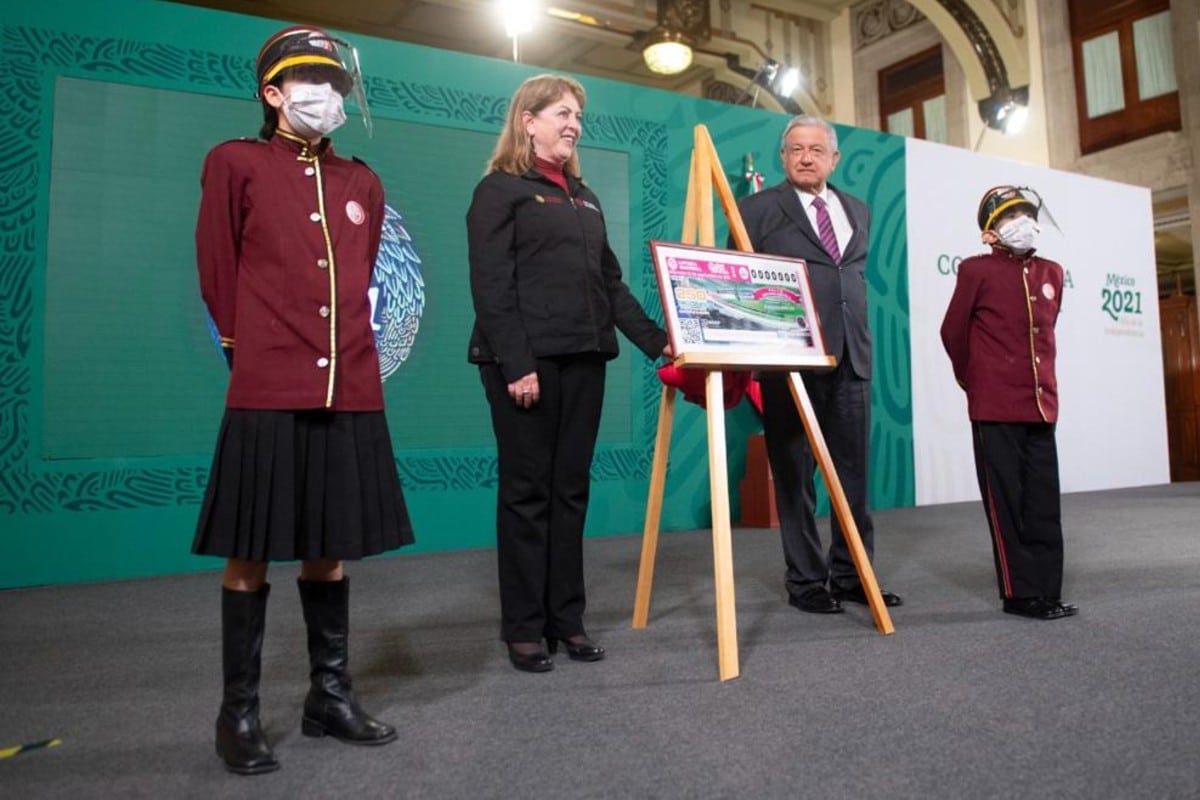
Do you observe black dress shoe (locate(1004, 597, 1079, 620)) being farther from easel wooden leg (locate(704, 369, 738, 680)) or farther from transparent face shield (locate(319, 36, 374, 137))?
transparent face shield (locate(319, 36, 374, 137))

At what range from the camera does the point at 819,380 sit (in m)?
2.58

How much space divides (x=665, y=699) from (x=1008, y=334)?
5.01 feet

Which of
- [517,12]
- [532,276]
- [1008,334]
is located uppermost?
[517,12]

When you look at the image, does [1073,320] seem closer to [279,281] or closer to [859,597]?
[859,597]

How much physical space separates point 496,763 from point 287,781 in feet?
1.06

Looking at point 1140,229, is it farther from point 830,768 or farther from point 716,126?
point 830,768

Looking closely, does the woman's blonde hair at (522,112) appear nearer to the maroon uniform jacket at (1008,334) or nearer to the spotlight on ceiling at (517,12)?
the maroon uniform jacket at (1008,334)

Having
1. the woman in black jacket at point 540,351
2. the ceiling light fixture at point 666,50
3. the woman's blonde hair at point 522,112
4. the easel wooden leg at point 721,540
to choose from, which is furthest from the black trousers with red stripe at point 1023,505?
the ceiling light fixture at point 666,50

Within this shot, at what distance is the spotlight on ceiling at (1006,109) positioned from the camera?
801 cm

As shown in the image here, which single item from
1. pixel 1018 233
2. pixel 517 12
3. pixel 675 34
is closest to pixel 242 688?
pixel 1018 233

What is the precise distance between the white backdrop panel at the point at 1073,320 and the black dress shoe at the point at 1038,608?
129 inches

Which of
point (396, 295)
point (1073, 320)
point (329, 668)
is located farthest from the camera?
point (1073, 320)

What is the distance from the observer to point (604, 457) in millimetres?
4438

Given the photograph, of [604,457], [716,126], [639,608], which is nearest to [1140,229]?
[716,126]
